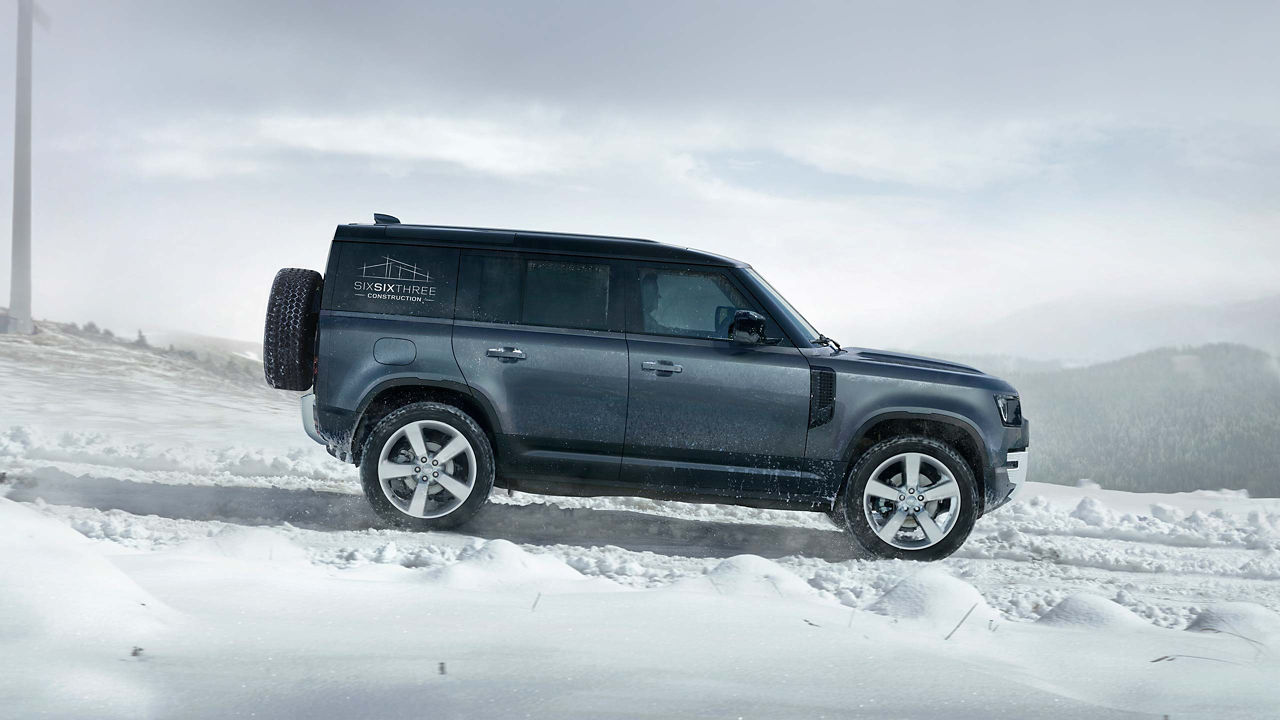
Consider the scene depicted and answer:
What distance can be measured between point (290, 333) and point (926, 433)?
13.7 feet

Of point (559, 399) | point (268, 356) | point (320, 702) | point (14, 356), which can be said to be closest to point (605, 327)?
point (559, 399)

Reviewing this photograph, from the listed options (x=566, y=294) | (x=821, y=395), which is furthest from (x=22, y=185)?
(x=821, y=395)

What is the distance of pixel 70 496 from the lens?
6.84 m

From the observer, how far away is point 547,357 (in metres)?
6.05

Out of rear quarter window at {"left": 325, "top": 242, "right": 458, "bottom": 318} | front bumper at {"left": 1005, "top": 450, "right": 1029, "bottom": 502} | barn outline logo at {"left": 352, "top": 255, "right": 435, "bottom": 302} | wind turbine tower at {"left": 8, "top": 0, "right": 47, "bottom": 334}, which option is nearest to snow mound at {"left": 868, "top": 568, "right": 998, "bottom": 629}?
front bumper at {"left": 1005, "top": 450, "right": 1029, "bottom": 502}

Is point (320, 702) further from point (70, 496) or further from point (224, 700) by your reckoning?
point (70, 496)

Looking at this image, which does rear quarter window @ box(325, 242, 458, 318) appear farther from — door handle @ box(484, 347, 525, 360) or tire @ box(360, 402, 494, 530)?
tire @ box(360, 402, 494, 530)

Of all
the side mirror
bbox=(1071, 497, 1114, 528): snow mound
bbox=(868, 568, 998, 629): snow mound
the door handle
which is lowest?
bbox=(1071, 497, 1114, 528): snow mound

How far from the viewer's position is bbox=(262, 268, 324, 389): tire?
249 inches

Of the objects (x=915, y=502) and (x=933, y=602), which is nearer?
(x=933, y=602)

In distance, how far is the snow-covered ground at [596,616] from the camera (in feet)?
9.05

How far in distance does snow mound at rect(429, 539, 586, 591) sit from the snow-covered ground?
0.07ft

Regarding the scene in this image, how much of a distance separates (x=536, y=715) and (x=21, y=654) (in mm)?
1506

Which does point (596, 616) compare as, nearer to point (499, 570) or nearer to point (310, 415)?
point (499, 570)
